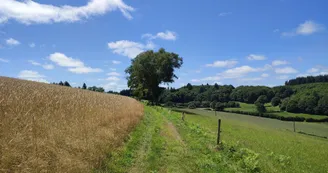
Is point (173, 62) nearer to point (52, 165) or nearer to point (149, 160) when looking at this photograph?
point (149, 160)

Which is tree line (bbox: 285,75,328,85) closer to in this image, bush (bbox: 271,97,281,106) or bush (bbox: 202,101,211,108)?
bush (bbox: 271,97,281,106)

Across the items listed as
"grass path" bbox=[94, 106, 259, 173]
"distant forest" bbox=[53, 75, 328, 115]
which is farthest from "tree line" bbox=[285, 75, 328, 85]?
"grass path" bbox=[94, 106, 259, 173]

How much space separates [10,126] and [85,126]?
4.27 m

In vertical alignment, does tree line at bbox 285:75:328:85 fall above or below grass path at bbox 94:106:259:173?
above

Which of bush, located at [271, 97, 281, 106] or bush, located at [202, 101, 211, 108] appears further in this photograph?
bush, located at [202, 101, 211, 108]

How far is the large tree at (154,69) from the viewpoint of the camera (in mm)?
61156

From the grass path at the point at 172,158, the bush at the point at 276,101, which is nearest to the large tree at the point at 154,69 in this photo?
the grass path at the point at 172,158

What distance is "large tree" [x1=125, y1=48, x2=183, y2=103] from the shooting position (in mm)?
61156

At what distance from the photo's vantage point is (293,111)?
109375 millimetres

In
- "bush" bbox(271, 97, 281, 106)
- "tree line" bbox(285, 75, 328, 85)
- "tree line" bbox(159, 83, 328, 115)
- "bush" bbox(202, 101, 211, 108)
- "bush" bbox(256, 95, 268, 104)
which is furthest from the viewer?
"tree line" bbox(285, 75, 328, 85)

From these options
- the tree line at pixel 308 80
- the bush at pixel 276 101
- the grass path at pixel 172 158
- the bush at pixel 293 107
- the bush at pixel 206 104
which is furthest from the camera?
the tree line at pixel 308 80

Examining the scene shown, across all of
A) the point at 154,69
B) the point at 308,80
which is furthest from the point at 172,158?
the point at 308,80

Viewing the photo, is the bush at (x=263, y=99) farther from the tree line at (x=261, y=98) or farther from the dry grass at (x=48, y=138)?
the dry grass at (x=48, y=138)

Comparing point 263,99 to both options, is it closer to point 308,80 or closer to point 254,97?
point 254,97
